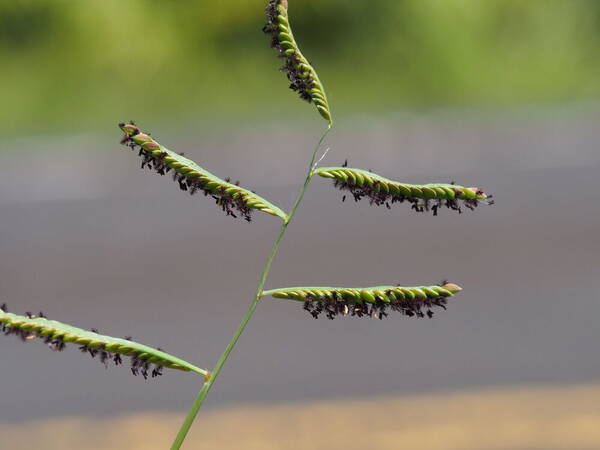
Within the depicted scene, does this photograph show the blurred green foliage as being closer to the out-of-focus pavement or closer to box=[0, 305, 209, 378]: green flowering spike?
the out-of-focus pavement

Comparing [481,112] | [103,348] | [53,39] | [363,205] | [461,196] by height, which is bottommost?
[103,348]

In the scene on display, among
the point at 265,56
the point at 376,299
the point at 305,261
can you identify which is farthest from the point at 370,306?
the point at 265,56

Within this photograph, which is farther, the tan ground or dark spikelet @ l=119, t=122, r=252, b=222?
the tan ground

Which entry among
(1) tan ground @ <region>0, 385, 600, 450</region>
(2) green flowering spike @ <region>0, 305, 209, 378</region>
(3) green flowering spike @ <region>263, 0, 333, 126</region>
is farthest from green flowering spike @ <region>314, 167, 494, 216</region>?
(1) tan ground @ <region>0, 385, 600, 450</region>

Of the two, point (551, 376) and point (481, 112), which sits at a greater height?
point (481, 112)

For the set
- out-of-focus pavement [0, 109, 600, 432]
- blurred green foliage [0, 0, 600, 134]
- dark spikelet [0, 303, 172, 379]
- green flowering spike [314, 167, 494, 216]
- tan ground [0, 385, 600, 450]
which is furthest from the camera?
blurred green foliage [0, 0, 600, 134]

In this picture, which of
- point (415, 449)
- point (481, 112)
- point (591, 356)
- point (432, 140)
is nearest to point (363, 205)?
point (432, 140)

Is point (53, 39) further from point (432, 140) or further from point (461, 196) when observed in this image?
point (461, 196)

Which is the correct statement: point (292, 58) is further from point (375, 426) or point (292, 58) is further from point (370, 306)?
point (375, 426)
